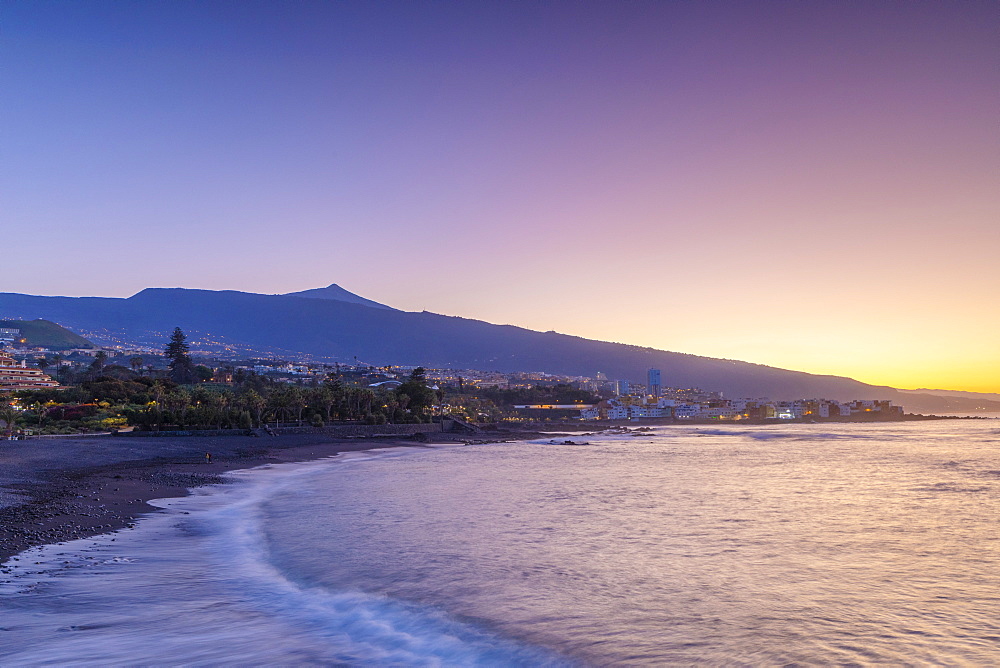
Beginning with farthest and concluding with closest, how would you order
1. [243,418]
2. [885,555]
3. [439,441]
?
[439,441]
[243,418]
[885,555]

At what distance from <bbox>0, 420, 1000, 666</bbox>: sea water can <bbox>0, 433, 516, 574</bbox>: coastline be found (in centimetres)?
87

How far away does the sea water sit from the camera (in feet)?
27.2

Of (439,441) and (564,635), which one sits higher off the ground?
(564,635)

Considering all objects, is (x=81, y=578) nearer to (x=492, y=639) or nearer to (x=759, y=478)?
(x=492, y=639)

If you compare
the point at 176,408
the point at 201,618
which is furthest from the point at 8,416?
the point at 201,618

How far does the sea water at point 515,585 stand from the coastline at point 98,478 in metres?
0.87

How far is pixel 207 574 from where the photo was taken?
1164 centimetres

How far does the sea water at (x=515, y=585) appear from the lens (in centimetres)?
828

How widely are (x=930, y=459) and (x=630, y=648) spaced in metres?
45.5

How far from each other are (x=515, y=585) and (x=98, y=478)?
1789 centimetres

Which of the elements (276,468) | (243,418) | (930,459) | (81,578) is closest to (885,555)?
(81,578)

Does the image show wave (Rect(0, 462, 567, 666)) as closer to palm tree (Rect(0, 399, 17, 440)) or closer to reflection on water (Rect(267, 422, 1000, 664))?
reflection on water (Rect(267, 422, 1000, 664))

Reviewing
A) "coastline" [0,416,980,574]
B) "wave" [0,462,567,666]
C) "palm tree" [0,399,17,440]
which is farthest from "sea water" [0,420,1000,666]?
"palm tree" [0,399,17,440]

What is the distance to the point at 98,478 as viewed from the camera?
73.6 ft
